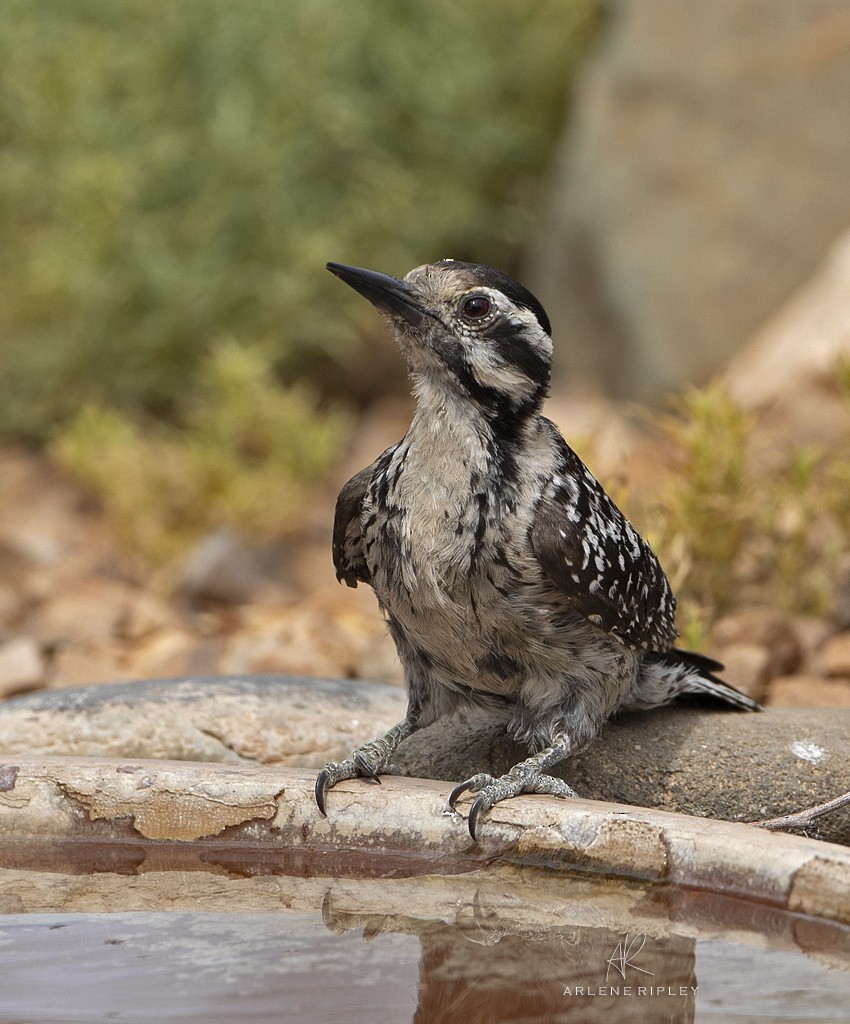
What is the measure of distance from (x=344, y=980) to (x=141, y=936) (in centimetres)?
52

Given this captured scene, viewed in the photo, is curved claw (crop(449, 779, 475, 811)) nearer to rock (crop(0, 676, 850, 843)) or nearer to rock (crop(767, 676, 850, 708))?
rock (crop(0, 676, 850, 843))

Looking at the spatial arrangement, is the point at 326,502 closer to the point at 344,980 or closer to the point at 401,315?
the point at 401,315

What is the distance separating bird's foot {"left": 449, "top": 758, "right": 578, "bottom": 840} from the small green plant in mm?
4576

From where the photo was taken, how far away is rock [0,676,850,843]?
155 inches

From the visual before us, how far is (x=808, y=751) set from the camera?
3986 millimetres

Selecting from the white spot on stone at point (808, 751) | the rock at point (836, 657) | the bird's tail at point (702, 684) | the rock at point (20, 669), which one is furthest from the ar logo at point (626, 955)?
the rock at point (20, 669)

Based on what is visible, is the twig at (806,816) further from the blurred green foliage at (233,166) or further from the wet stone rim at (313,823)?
the blurred green foliage at (233,166)

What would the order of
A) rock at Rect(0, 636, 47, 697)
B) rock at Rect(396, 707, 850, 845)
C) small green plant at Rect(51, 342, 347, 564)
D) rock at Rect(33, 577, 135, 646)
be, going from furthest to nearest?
small green plant at Rect(51, 342, 347, 564)
rock at Rect(33, 577, 135, 646)
rock at Rect(0, 636, 47, 697)
rock at Rect(396, 707, 850, 845)

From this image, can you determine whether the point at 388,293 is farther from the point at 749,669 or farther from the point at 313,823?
the point at 749,669

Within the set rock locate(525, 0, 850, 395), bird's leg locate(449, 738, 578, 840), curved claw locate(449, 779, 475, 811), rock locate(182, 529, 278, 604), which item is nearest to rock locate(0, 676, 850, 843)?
bird's leg locate(449, 738, 578, 840)

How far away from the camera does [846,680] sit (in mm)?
5656

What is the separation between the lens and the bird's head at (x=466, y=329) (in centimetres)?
376

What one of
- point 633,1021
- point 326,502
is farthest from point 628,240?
point 633,1021

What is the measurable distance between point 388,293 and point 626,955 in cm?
173
